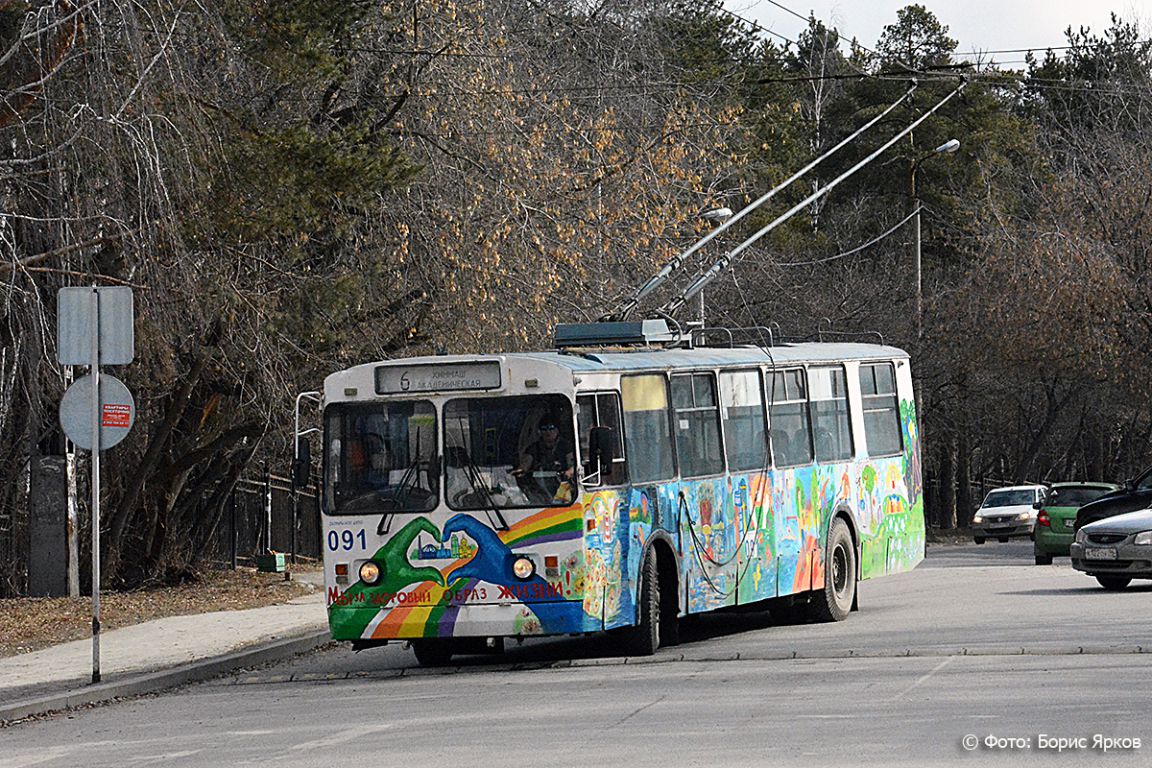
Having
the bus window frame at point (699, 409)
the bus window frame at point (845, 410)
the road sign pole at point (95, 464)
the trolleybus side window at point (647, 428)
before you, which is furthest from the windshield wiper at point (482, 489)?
the bus window frame at point (845, 410)

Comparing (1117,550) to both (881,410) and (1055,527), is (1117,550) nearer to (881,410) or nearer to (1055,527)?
(881,410)

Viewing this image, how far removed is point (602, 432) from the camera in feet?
51.0

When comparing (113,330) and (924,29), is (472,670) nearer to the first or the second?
(113,330)

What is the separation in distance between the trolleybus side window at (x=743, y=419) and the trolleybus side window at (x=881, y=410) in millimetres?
2845

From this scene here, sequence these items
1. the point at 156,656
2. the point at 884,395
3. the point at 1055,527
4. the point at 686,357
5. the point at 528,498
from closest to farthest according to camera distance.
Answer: the point at 528,498, the point at 156,656, the point at 686,357, the point at 884,395, the point at 1055,527

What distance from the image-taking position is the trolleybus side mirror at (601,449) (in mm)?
15453

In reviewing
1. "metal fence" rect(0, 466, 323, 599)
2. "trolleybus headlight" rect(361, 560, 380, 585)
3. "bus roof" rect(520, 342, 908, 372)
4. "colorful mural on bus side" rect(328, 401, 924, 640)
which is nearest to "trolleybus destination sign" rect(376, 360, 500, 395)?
"bus roof" rect(520, 342, 908, 372)

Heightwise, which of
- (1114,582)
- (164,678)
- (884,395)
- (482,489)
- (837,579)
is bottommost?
(164,678)

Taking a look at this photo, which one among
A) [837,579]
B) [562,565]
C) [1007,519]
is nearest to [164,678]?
[562,565]

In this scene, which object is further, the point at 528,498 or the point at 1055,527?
the point at 1055,527

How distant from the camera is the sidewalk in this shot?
49.2 ft

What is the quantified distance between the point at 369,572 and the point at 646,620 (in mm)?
2476

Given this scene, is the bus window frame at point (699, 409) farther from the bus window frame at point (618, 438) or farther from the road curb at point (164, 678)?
the road curb at point (164, 678)

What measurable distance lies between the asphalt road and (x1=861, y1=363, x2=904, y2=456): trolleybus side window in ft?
9.65
